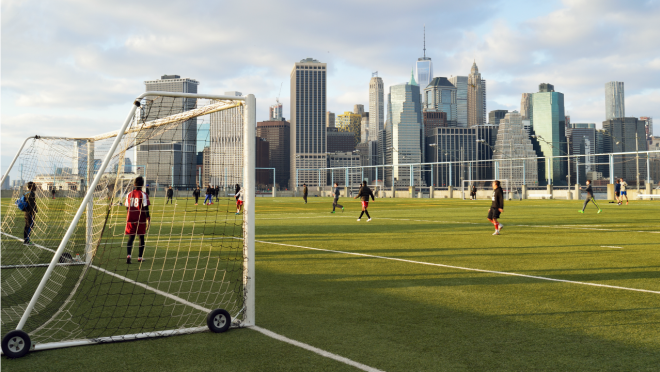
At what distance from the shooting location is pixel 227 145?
6949mm

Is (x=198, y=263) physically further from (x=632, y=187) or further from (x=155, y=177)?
(x=632, y=187)

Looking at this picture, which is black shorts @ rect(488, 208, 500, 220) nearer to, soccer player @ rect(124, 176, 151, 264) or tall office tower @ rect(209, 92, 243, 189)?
soccer player @ rect(124, 176, 151, 264)

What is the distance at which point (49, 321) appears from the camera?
615 centimetres

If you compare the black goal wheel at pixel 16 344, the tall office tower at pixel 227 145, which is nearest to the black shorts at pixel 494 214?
the tall office tower at pixel 227 145

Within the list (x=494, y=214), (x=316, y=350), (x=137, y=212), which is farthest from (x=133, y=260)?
(x=494, y=214)

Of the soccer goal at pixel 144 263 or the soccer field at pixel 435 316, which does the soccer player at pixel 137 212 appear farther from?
the soccer field at pixel 435 316

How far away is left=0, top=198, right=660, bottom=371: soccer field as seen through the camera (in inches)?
183

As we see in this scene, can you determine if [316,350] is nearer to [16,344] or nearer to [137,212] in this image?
[16,344]

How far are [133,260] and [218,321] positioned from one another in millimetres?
6488

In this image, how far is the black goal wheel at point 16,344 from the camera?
→ 4.80 m

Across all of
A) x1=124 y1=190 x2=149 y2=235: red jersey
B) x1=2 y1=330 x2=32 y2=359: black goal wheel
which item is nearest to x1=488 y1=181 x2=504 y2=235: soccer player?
x1=124 y1=190 x2=149 y2=235: red jersey

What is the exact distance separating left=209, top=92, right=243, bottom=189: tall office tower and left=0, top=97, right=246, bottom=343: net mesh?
2cm

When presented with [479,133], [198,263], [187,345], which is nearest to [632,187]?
[198,263]

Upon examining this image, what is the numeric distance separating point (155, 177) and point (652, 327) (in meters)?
6.73
